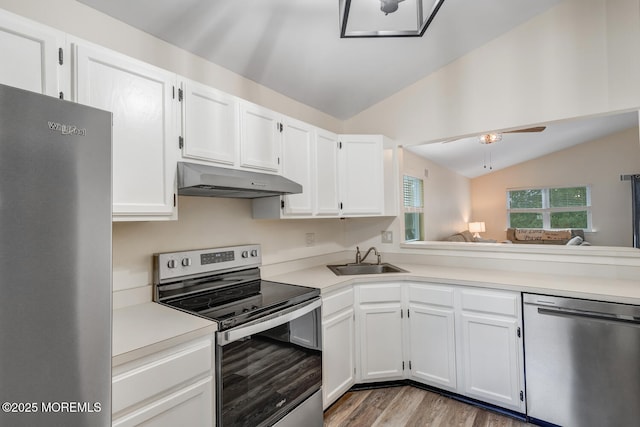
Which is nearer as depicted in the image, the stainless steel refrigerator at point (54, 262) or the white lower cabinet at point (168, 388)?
the stainless steel refrigerator at point (54, 262)

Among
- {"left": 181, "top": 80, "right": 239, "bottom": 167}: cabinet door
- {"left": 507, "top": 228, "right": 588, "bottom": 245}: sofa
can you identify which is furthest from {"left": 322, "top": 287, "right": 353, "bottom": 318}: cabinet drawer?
{"left": 507, "top": 228, "right": 588, "bottom": 245}: sofa

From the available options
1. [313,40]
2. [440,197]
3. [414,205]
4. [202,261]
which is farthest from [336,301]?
[440,197]

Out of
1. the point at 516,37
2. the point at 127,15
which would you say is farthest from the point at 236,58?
the point at 516,37

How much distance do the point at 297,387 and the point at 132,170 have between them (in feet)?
4.83

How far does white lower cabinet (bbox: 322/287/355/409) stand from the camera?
6.74ft

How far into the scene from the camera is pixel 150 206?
4.78ft

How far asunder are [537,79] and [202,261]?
9.30 feet

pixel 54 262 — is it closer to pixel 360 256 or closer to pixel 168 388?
pixel 168 388

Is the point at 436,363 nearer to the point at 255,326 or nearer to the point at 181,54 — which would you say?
the point at 255,326

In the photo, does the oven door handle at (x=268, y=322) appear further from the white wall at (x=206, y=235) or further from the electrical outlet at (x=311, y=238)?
the electrical outlet at (x=311, y=238)

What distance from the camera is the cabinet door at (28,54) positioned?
104 centimetres

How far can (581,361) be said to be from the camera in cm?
175

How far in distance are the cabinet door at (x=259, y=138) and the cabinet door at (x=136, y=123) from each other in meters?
0.45

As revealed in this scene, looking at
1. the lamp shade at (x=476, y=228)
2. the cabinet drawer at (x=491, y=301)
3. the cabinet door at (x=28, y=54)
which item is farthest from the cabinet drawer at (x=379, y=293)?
the lamp shade at (x=476, y=228)
